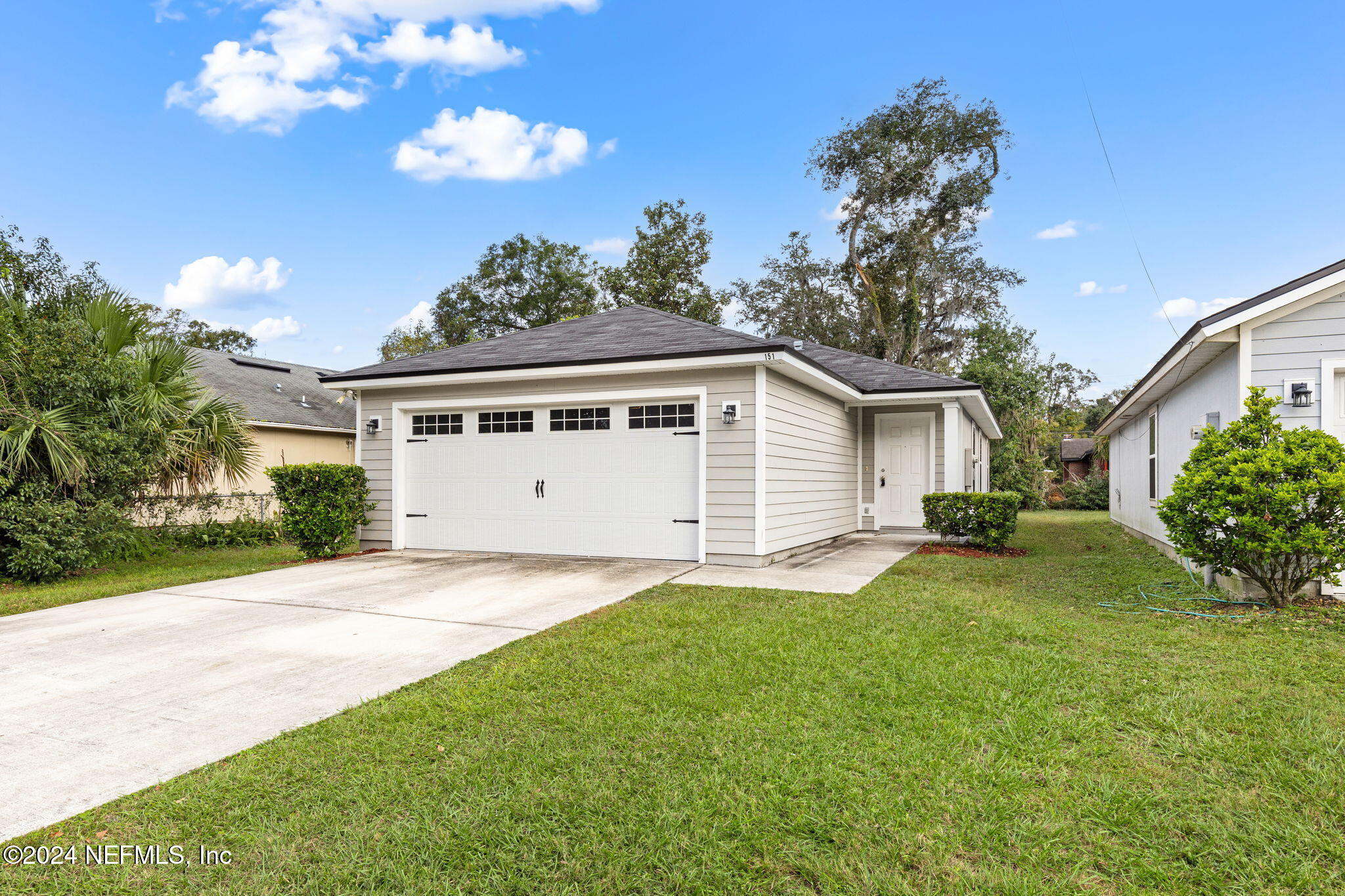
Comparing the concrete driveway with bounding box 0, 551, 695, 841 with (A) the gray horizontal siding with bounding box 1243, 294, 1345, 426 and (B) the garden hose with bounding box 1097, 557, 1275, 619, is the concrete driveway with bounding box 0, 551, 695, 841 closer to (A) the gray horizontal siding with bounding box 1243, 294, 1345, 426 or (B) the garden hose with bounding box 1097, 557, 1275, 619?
(B) the garden hose with bounding box 1097, 557, 1275, 619

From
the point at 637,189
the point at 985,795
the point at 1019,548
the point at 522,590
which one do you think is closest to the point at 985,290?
the point at 637,189

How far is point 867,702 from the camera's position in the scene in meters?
3.45

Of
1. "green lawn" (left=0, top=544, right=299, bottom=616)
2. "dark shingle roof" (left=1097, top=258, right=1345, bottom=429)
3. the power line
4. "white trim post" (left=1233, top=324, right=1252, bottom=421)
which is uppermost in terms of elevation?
the power line

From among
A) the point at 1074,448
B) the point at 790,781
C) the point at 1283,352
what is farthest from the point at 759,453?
the point at 1074,448

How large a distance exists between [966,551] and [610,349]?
6.01 metres

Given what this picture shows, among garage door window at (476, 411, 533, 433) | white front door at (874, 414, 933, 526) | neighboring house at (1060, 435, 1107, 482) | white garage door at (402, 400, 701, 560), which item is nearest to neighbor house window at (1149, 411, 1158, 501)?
white front door at (874, 414, 933, 526)

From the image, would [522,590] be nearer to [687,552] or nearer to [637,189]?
[687,552]

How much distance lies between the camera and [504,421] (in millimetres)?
9445

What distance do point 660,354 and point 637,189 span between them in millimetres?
17720

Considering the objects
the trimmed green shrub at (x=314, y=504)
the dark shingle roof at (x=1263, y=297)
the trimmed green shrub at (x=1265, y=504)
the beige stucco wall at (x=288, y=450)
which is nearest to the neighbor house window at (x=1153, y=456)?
the dark shingle roof at (x=1263, y=297)

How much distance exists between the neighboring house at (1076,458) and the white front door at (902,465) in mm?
24226

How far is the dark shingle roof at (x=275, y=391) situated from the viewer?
A: 15703mm

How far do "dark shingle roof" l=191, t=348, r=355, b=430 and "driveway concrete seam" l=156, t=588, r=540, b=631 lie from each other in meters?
8.75

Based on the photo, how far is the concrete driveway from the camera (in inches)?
116
